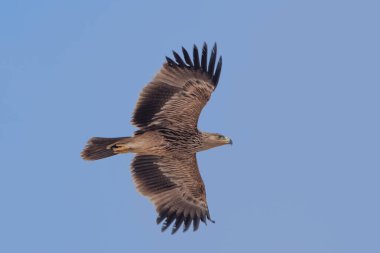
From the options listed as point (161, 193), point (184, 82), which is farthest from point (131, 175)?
point (184, 82)

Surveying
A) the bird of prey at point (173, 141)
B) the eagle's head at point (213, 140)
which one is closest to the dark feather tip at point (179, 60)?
the bird of prey at point (173, 141)

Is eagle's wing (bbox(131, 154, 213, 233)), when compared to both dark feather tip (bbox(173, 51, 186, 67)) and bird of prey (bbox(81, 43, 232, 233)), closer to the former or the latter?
bird of prey (bbox(81, 43, 232, 233))

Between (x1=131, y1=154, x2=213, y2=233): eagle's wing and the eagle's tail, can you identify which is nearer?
the eagle's tail

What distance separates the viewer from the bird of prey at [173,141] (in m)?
20.3

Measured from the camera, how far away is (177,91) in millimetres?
20391

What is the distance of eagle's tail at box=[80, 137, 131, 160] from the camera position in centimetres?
2020

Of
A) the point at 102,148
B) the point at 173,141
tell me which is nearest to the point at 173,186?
the point at 173,141

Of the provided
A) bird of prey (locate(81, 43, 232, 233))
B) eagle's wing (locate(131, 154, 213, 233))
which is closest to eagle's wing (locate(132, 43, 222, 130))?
bird of prey (locate(81, 43, 232, 233))

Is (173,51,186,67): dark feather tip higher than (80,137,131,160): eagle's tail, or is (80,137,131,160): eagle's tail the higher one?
(173,51,186,67): dark feather tip

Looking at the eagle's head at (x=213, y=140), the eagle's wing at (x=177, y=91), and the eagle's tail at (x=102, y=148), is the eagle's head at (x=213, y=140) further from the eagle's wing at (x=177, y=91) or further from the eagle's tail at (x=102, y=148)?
the eagle's tail at (x=102, y=148)

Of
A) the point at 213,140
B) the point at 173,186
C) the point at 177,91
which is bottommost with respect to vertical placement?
the point at 173,186

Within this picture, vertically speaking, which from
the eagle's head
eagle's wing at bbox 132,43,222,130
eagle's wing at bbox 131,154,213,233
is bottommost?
eagle's wing at bbox 131,154,213,233

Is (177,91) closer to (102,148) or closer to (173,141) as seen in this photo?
(173,141)

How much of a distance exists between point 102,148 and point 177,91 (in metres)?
1.65
